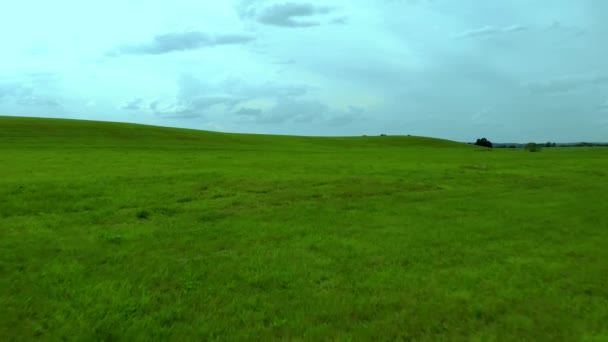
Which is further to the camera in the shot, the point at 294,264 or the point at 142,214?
the point at 142,214

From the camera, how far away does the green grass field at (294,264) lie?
6262mm

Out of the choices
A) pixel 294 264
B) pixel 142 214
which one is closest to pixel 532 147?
pixel 142 214

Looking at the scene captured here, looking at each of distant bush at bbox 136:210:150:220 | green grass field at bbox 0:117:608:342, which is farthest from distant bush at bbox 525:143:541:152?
distant bush at bbox 136:210:150:220

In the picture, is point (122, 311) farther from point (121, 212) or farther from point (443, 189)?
point (443, 189)

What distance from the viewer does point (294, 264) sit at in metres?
8.89

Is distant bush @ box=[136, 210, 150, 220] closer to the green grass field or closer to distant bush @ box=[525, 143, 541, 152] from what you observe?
the green grass field

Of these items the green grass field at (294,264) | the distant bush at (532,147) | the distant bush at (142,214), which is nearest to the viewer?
the green grass field at (294,264)

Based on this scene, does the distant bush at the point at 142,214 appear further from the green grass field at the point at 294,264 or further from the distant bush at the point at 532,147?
the distant bush at the point at 532,147

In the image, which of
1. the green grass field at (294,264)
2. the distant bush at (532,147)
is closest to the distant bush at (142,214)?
the green grass field at (294,264)

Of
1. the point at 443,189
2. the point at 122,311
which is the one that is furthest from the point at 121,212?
the point at 443,189

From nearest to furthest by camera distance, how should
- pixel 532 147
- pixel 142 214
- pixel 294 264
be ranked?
pixel 294 264
pixel 142 214
pixel 532 147

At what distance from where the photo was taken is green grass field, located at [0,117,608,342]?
20.5 feet

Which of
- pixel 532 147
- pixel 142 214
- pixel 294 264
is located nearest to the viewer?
pixel 294 264

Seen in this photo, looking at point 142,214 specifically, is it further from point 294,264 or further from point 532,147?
point 532,147
